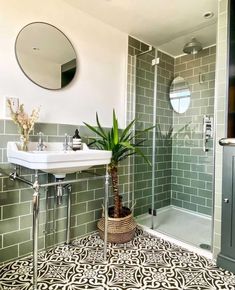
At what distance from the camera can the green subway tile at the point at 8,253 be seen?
5.49 ft

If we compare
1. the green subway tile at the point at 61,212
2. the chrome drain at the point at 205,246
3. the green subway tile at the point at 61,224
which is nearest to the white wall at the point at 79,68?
the green subway tile at the point at 61,212

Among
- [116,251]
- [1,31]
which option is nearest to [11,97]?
[1,31]

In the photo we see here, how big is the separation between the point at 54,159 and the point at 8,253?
3.11 ft

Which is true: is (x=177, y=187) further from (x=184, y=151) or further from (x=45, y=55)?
(x=45, y=55)

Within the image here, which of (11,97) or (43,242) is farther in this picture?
(43,242)

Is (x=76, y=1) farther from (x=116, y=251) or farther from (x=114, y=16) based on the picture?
(x=116, y=251)

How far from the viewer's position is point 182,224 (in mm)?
2574

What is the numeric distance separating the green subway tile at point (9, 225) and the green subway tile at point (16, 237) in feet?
0.11

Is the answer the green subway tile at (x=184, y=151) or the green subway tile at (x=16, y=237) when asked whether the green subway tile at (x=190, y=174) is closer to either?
the green subway tile at (x=184, y=151)

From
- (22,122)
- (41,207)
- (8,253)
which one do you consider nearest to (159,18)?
(22,122)

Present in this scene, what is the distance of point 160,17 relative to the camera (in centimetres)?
214

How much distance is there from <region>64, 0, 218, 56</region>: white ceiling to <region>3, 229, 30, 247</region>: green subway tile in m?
2.05

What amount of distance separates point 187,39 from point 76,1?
1389 mm

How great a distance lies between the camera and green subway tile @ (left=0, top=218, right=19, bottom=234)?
5.49ft
